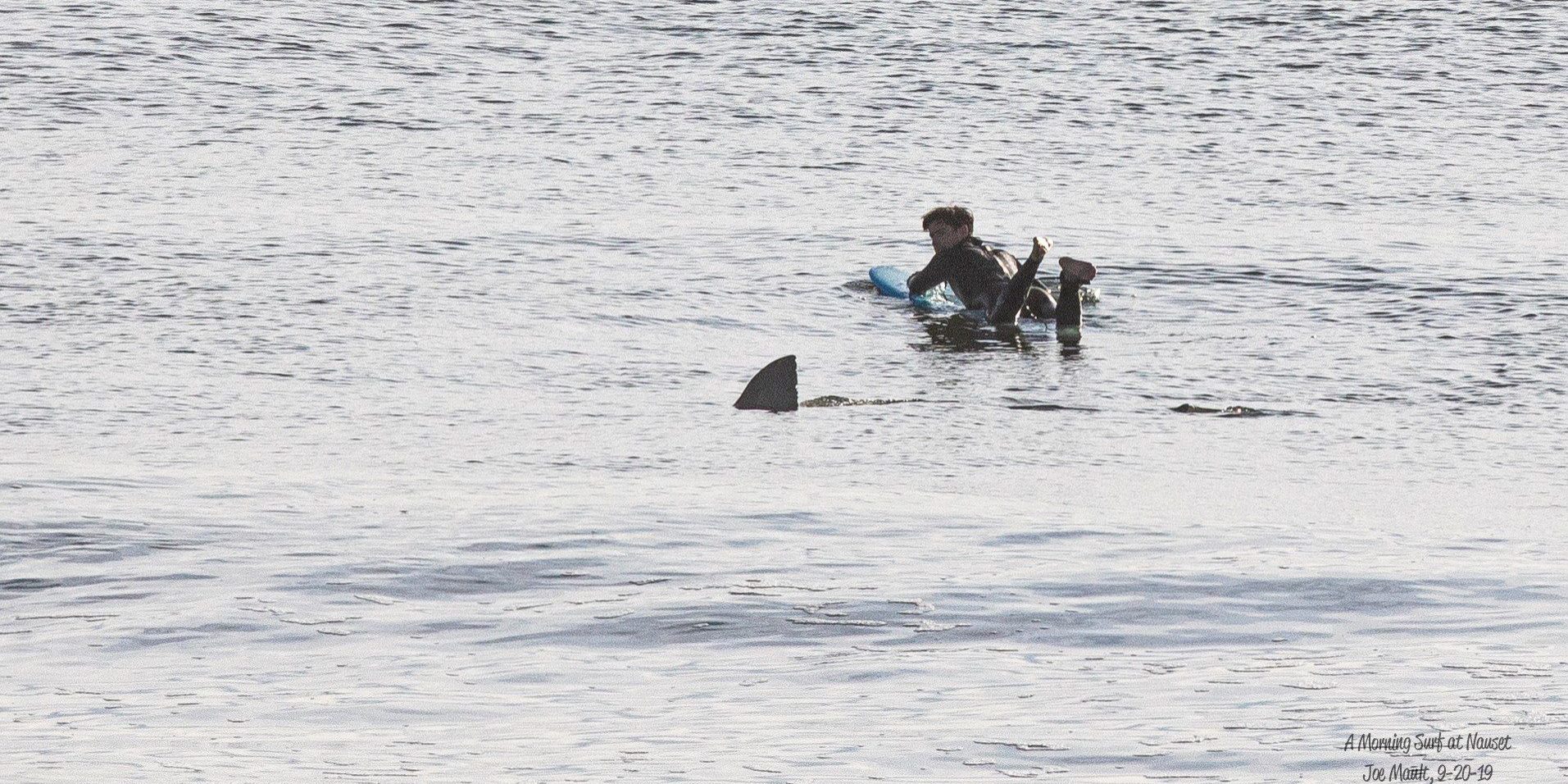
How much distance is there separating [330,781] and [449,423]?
632 cm

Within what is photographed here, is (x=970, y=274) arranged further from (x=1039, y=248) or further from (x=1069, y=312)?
(x=1039, y=248)

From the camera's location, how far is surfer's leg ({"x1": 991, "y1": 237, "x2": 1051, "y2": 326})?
1584 cm

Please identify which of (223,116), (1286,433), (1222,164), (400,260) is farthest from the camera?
(223,116)

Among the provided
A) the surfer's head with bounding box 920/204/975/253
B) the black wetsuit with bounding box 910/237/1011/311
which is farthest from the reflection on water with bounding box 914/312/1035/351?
the surfer's head with bounding box 920/204/975/253

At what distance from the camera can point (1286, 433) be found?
12.0 m

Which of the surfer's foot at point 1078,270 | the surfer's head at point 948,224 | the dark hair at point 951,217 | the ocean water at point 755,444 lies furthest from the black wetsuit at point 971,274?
the surfer's foot at point 1078,270

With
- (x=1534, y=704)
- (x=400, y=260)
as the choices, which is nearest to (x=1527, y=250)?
(x=400, y=260)

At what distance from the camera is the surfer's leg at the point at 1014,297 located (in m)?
15.8

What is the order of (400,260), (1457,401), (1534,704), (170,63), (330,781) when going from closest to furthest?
(330,781) < (1534,704) < (1457,401) < (400,260) < (170,63)

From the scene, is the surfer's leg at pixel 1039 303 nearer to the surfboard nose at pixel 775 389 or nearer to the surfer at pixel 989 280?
the surfer at pixel 989 280

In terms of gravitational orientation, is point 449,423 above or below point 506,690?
below

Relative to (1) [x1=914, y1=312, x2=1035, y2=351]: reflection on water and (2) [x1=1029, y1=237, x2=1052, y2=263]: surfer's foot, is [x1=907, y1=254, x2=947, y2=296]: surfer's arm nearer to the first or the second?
(1) [x1=914, y1=312, x2=1035, y2=351]: reflection on water

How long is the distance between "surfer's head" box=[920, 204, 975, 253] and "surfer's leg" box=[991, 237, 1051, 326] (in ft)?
1.79

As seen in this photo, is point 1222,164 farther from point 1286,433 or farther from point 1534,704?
point 1534,704
